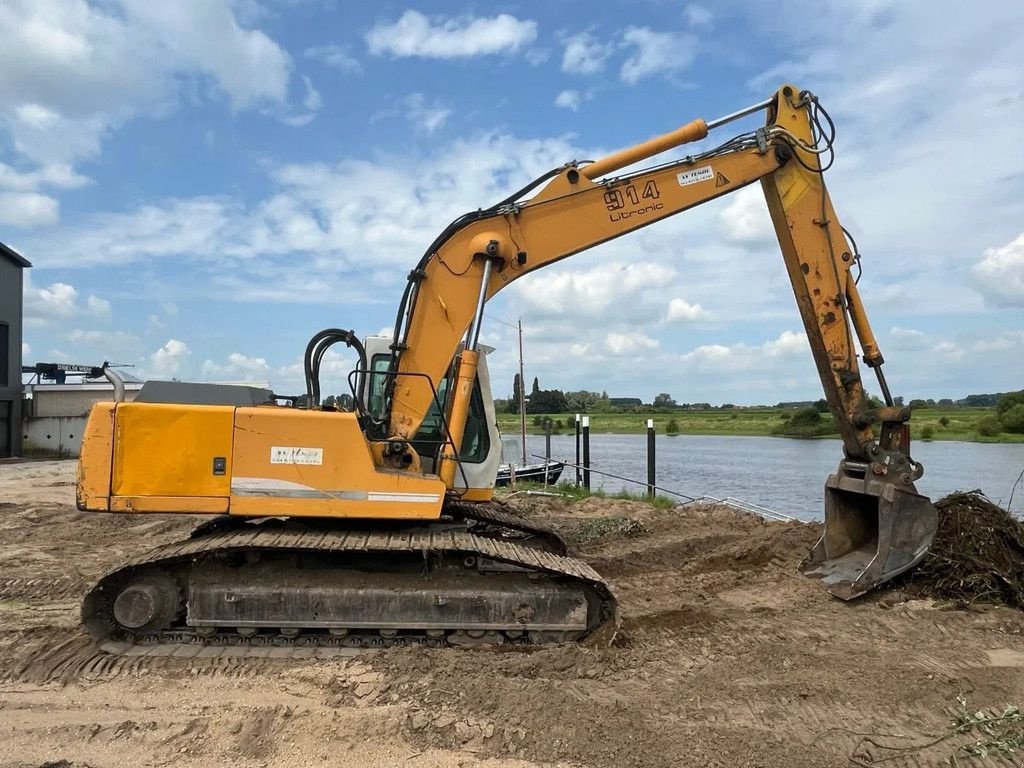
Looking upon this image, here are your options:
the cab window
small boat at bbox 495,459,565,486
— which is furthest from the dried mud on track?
small boat at bbox 495,459,565,486

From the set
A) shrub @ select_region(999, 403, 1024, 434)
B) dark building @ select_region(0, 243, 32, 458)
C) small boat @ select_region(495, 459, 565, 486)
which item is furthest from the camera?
shrub @ select_region(999, 403, 1024, 434)

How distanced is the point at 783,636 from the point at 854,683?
112 cm

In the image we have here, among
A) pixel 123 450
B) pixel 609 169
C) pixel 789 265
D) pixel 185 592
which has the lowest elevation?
pixel 185 592

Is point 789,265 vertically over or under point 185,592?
over

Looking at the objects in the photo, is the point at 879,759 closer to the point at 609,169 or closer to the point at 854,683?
the point at 854,683

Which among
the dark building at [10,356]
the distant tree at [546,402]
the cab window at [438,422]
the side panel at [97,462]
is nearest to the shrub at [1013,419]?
the distant tree at [546,402]

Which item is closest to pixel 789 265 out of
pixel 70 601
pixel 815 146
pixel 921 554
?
pixel 815 146

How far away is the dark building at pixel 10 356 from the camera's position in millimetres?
27234

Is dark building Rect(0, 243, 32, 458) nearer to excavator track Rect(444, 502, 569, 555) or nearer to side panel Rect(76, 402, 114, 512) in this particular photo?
side panel Rect(76, 402, 114, 512)

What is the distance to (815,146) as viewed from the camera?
26.0ft

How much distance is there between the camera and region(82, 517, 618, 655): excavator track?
6242 millimetres

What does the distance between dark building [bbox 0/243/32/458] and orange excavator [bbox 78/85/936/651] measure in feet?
80.0

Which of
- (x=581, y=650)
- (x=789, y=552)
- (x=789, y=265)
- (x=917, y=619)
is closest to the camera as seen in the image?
(x=581, y=650)

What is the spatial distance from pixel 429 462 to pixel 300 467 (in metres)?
Answer: 1.14
